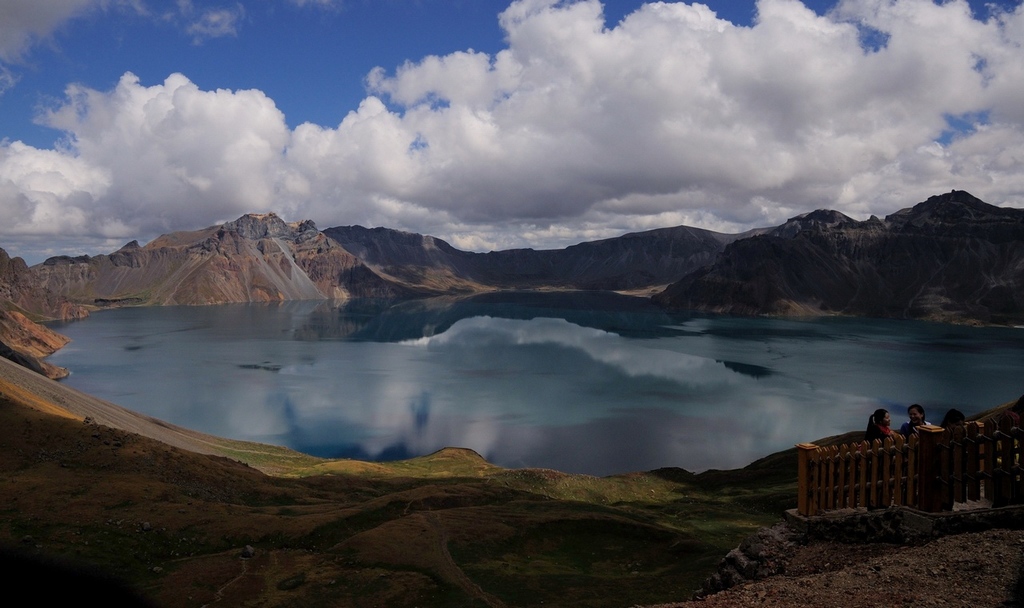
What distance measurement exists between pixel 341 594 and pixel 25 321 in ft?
634

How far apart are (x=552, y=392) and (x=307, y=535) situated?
Result: 8740 cm

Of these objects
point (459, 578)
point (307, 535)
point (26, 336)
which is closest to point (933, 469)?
point (459, 578)

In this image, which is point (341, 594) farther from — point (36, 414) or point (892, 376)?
point (892, 376)

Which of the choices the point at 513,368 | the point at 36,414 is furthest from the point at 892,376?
the point at 36,414

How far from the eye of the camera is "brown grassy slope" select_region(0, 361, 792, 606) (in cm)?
2316

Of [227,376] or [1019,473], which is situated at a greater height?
[1019,473]

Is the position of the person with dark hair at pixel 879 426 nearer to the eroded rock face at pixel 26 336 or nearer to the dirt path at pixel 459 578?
the dirt path at pixel 459 578

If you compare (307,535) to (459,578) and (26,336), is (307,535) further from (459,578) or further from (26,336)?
(26,336)

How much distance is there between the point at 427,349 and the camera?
180 m

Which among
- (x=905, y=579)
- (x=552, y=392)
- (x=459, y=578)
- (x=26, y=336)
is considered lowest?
(x=552, y=392)

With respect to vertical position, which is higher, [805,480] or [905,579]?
[805,480]

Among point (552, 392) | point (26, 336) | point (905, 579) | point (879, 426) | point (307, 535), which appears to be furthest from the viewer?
point (26, 336)

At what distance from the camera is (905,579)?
11250 mm

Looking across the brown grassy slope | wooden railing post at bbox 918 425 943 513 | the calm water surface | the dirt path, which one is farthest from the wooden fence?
the calm water surface
